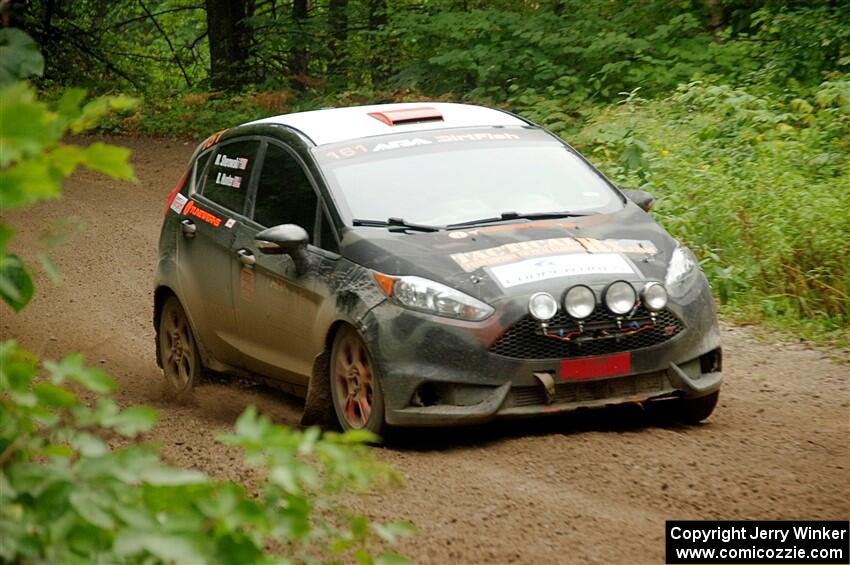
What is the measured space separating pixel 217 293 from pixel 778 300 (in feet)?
14.7

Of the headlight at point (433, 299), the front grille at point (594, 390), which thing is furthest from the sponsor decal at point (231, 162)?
the front grille at point (594, 390)

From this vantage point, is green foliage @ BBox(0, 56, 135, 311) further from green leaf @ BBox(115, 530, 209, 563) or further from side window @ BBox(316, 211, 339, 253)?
side window @ BBox(316, 211, 339, 253)

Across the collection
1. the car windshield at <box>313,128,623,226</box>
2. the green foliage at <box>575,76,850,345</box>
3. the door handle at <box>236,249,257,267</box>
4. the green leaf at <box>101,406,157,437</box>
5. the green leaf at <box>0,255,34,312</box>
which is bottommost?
the green foliage at <box>575,76,850,345</box>

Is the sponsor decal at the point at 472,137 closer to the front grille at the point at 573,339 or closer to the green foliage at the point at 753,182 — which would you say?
the front grille at the point at 573,339

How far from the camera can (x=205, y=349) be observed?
344 inches

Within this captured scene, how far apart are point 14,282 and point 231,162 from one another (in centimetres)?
581

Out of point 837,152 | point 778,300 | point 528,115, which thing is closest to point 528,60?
point 528,115

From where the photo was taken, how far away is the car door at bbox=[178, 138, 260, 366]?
27.2ft

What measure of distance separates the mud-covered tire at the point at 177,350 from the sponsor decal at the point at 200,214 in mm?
643

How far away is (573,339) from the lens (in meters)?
6.48

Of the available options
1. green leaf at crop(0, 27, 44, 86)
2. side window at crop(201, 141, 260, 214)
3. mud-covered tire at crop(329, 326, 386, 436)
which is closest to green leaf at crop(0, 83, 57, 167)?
green leaf at crop(0, 27, 44, 86)

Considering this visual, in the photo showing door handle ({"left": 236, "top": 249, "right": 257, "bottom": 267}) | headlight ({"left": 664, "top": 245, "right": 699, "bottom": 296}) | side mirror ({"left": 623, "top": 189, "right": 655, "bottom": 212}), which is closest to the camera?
headlight ({"left": 664, "top": 245, "right": 699, "bottom": 296})

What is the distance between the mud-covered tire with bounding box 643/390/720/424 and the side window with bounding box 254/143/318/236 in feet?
7.39

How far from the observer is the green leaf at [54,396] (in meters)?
2.82
